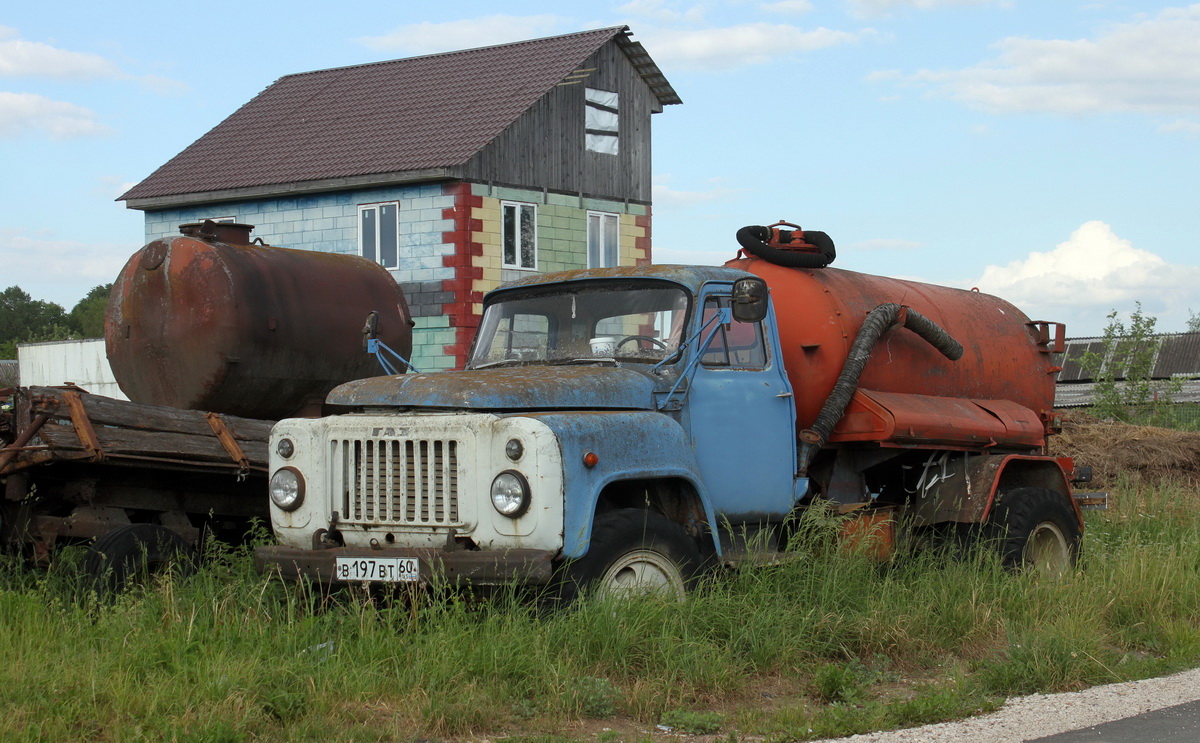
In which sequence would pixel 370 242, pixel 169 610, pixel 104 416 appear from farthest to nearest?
pixel 370 242 < pixel 104 416 < pixel 169 610

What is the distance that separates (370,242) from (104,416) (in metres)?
17.2

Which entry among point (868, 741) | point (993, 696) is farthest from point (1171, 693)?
point (868, 741)

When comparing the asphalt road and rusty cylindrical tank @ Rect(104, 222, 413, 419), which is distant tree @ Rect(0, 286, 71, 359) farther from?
the asphalt road

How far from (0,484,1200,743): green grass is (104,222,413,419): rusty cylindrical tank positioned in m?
2.24

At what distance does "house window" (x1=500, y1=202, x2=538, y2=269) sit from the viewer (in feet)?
82.4

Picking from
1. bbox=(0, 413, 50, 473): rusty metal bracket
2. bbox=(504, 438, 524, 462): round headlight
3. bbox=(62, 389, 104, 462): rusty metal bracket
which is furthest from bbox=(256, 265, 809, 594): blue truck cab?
bbox=(0, 413, 50, 473): rusty metal bracket

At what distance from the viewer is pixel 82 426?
26.2 ft

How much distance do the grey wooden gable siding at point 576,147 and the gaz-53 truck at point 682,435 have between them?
48.4 ft

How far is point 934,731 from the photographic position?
5.93 m

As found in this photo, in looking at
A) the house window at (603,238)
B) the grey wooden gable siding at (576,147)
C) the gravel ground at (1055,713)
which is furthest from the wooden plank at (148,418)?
the house window at (603,238)

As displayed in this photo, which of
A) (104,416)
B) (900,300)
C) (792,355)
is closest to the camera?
(104,416)

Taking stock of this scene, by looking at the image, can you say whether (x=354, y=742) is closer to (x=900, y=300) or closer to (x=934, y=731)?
(x=934, y=731)

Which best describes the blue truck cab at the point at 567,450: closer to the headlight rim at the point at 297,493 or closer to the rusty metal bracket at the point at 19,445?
the headlight rim at the point at 297,493

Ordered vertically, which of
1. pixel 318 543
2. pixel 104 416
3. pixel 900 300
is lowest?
pixel 318 543
